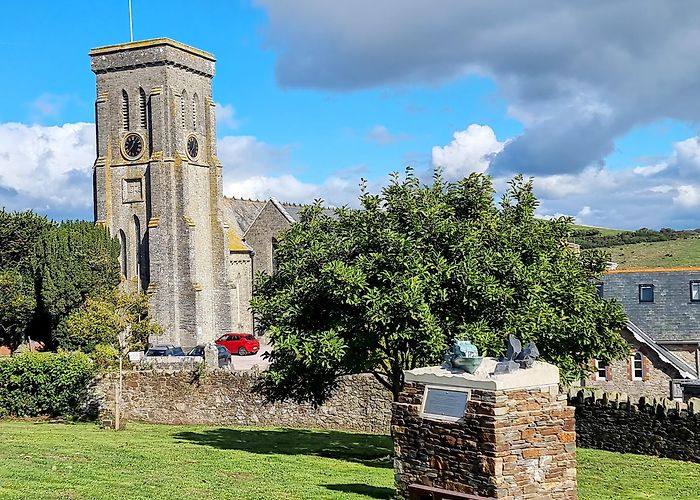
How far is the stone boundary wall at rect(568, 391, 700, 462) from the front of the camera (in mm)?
21422

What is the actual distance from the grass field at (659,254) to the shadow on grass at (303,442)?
73088 millimetres

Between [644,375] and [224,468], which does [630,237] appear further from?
[224,468]

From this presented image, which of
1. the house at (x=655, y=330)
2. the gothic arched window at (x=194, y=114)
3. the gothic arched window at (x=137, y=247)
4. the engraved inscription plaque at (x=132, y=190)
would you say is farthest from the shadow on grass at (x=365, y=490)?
the gothic arched window at (x=194, y=114)

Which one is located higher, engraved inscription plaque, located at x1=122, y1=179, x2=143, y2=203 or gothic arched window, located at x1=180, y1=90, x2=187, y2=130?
gothic arched window, located at x1=180, y1=90, x2=187, y2=130

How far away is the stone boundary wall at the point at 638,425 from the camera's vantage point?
21422mm

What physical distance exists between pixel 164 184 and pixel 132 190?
10.7 ft

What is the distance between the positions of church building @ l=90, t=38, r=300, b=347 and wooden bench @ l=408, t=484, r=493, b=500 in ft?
180

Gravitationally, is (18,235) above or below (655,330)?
above

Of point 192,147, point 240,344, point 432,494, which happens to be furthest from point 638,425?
point 192,147

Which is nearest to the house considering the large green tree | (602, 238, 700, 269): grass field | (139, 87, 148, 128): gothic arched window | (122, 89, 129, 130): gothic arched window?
the large green tree

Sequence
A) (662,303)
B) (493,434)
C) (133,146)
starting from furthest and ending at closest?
(133,146)
(662,303)
(493,434)

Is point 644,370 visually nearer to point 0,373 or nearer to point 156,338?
point 0,373

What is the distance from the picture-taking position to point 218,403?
31.1 m

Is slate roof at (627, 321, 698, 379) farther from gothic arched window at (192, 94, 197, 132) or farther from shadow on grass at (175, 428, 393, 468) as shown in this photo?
gothic arched window at (192, 94, 197, 132)
